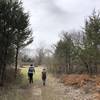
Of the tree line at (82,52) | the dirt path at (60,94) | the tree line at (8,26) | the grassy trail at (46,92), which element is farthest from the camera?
the tree line at (82,52)

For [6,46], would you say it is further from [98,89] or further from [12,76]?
[98,89]

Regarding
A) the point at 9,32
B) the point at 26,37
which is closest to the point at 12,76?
the point at 26,37

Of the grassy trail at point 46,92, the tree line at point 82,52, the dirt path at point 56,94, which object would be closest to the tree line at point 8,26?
the grassy trail at point 46,92

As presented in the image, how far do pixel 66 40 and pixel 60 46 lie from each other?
1369mm

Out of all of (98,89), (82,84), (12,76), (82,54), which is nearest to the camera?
(98,89)

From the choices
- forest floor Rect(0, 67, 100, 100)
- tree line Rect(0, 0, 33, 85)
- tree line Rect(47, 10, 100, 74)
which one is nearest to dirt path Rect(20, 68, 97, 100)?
forest floor Rect(0, 67, 100, 100)

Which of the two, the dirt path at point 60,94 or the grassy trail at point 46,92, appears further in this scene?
the grassy trail at point 46,92

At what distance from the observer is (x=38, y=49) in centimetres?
12556

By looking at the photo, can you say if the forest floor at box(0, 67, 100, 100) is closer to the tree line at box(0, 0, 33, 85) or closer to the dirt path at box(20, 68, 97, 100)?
the dirt path at box(20, 68, 97, 100)

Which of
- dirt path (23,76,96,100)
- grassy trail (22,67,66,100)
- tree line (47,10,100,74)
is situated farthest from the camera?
tree line (47,10,100,74)

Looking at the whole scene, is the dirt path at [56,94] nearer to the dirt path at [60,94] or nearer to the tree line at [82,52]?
the dirt path at [60,94]

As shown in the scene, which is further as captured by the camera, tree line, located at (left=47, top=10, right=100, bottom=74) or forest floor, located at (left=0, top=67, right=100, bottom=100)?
tree line, located at (left=47, top=10, right=100, bottom=74)

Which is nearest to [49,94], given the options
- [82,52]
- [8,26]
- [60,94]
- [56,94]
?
[56,94]

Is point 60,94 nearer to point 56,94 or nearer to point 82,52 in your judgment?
point 56,94
